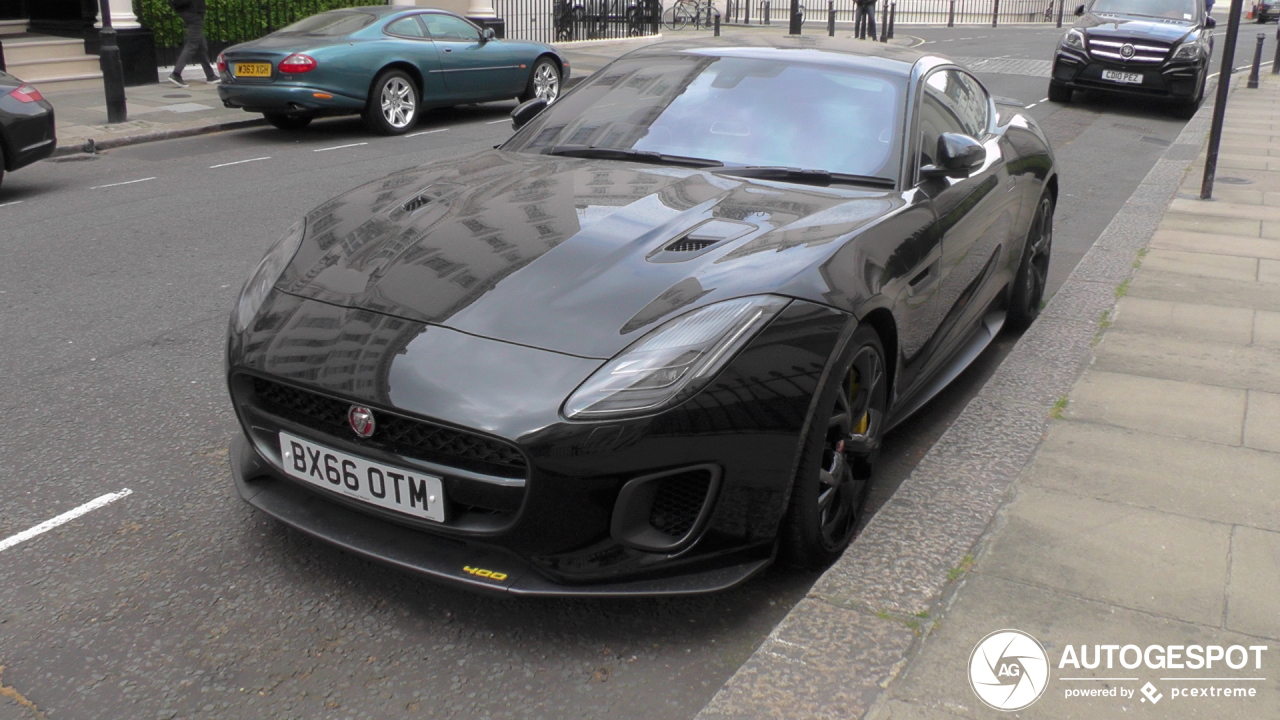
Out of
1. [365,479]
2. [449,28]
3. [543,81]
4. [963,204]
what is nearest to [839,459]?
[365,479]

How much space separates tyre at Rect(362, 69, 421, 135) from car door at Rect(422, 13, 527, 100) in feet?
1.96

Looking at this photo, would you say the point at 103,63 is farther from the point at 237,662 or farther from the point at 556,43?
the point at 556,43

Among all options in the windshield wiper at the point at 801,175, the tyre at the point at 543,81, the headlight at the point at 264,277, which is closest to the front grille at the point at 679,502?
the headlight at the point at 264,277

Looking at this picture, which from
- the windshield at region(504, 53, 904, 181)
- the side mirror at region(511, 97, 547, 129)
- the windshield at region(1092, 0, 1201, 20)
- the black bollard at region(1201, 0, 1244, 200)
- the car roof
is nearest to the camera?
the windshield at region(504, 53, 904, 181)

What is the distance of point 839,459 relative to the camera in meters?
3.12

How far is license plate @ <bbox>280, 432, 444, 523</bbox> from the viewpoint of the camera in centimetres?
267

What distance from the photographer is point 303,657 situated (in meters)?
2.72

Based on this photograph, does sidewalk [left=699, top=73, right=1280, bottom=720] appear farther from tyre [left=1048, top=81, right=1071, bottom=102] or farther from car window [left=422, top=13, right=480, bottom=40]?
tyre [left=1048, top=81, right=1071, bottom=102]

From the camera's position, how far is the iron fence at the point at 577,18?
955 inches

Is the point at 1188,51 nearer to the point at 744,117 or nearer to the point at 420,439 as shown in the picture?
the point at 744,117

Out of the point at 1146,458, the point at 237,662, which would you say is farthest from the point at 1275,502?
the point at 237,662

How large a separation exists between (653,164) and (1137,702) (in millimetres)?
2285

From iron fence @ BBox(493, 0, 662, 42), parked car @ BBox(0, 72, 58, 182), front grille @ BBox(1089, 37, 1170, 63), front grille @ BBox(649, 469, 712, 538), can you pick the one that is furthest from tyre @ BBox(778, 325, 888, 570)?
iron fence @ BBox(493, 0, 662, 42)

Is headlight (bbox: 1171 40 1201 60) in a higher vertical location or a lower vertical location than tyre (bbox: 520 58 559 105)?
higher
